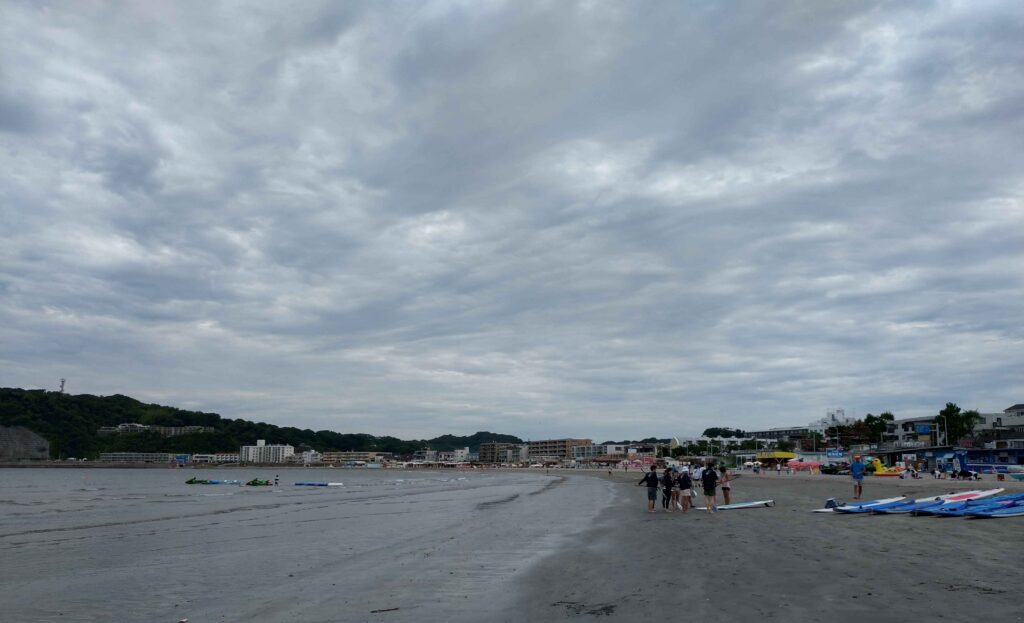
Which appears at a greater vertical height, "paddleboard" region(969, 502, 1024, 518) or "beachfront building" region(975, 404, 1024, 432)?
"beachfront building" region(975, 404, 1024, 432)

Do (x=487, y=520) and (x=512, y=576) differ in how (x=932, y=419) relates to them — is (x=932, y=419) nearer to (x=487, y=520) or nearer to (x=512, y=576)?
(x=487, y=520)

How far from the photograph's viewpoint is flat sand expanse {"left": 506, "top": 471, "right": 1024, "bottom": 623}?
8.74m

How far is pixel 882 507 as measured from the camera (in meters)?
22.2

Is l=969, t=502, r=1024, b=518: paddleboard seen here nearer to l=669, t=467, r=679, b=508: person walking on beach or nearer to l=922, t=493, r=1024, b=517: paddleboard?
l=922, t=493, r=1024, b=517: paddleboard

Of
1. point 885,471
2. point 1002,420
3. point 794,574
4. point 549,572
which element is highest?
point 1002,420

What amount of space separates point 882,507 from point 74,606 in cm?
2226

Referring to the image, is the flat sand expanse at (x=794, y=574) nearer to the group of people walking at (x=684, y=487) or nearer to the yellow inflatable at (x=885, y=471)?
the group of people walking at (x=684, y=487)

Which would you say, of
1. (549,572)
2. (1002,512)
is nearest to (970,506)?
(1002,512)

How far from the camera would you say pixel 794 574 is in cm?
1128

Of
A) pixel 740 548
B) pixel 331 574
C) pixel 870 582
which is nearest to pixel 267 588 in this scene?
pixel 331 574

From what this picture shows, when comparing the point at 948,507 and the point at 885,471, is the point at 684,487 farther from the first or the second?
the point at 885,471

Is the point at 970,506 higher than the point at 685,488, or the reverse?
the point at 685,488

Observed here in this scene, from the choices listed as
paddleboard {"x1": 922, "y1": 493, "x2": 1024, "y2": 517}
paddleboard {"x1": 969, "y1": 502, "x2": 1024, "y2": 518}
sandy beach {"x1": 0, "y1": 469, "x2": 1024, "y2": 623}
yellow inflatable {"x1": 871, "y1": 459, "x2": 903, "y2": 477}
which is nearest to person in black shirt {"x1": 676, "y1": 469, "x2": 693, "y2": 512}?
sandy beach {"x1": 0, "y1": 469, "x2": 1024, "y2": 623}

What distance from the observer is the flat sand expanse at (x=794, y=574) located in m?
8.74
